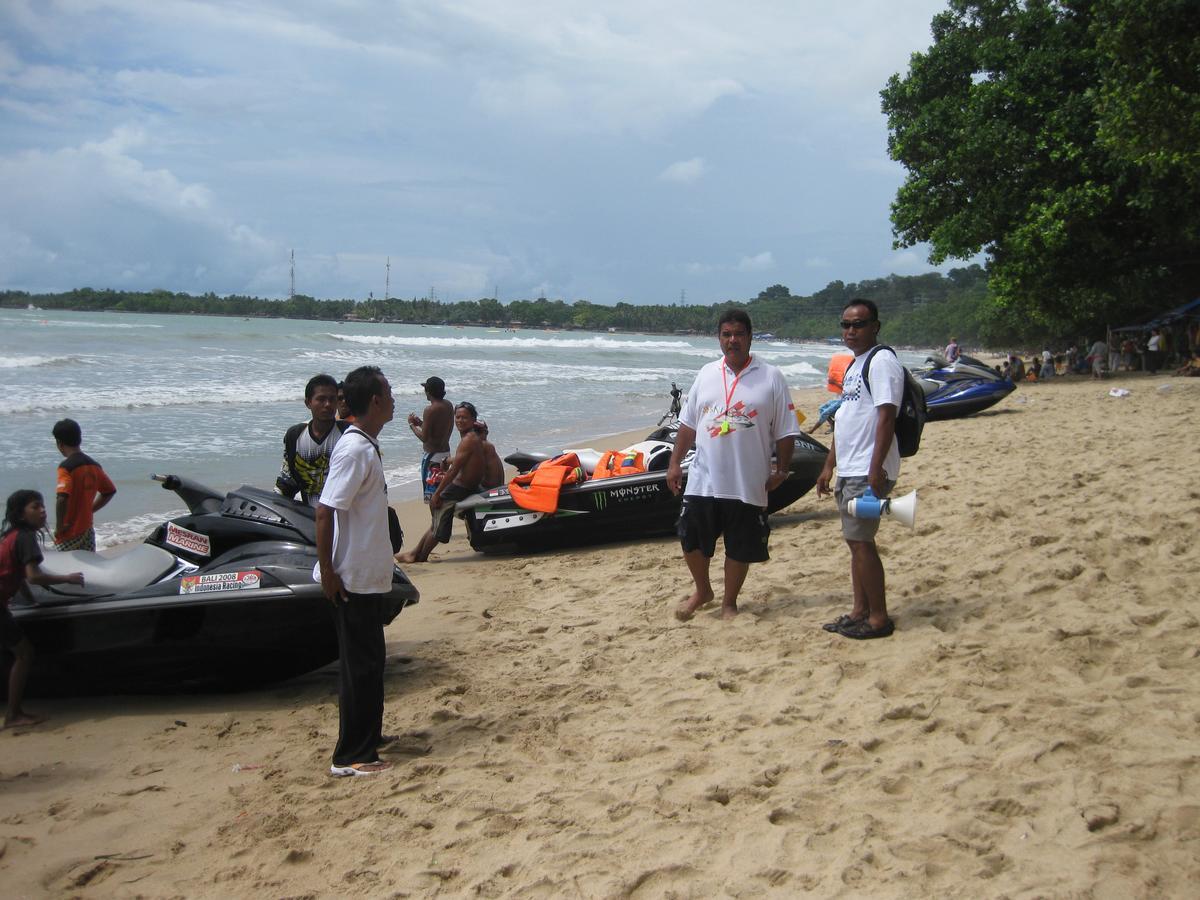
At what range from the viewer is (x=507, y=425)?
19.3 m

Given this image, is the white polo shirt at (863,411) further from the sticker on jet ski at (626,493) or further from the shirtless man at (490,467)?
the shirtless man at (490,467)

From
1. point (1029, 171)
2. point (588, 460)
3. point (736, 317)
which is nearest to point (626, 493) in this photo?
point (588, 460)

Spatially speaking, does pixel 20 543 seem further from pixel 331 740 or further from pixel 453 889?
pixel 453 889

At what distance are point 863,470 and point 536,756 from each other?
6.90ft

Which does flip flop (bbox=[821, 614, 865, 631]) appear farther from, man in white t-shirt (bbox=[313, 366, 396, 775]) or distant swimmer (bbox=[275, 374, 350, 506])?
distant swimmer (bbox=[275, 374, 350, 506])

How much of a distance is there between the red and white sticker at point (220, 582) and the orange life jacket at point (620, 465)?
3.95 m

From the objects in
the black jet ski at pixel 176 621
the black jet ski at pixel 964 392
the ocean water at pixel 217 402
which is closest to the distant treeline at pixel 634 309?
the ocean water at pixel 217 402

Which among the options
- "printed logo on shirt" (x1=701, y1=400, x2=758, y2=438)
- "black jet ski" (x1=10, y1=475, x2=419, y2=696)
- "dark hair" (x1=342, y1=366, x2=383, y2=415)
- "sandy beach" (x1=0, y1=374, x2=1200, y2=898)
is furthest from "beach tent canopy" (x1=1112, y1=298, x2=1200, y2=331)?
"dark hair" (x1=342, y1=366, x2=383, y2=415)

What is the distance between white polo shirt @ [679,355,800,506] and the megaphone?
598mm

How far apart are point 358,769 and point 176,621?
1.43 m

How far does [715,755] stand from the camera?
12.2 feet

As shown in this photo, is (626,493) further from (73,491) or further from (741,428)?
(73,491)

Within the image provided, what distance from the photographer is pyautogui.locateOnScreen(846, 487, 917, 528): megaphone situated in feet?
15.3

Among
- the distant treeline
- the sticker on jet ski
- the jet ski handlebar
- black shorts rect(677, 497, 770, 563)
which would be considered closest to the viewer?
black shorts rect(677, 497, 770, 563)
